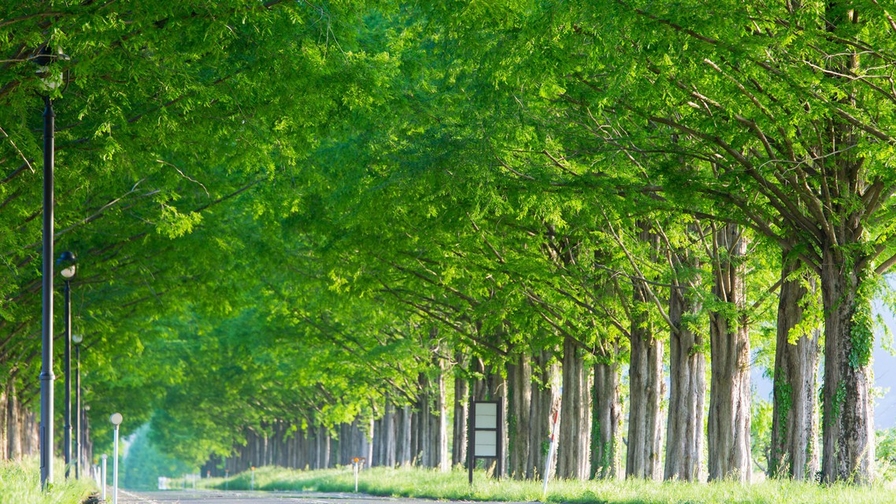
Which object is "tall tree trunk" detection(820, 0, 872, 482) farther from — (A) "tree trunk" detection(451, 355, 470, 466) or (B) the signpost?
(A) "tree trunk" detection(451, 355, 470, 466)

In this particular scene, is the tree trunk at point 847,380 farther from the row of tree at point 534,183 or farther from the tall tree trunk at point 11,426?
the tall tree trunk at point 11,426

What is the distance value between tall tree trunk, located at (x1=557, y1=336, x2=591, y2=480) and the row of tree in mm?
80

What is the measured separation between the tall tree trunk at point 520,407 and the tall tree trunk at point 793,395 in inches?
551

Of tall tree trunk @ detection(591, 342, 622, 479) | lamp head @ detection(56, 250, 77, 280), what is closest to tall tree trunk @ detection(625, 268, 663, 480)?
tall tree trunk @ detection(591, 342, 622, 479)

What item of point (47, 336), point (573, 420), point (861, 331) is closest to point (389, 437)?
point (573, 420)

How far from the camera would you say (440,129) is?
19.0 meters

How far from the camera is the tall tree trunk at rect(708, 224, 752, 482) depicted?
22797 millimetres

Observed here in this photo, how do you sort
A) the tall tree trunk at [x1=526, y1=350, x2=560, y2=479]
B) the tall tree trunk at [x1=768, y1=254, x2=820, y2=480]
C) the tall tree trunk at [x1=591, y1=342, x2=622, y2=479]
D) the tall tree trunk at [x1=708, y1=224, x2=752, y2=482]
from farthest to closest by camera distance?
the tall tree trunk at [x1=526, y1=350, x2=560, y2=479]
the tall tree trunk at [x1=591, y1=342, x2=622, y2=479]
the tall tree trunk at [x1=708, y1=224, x2=752, y2=482]
the tall tree trunk at [x1=768, y1=254, x2=820, y2=480]

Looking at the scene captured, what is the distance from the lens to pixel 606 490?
21.0 m

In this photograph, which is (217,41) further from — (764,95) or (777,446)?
(777,446)

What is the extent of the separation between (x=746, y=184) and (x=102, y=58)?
826 cm

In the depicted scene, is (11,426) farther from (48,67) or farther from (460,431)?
(48,67)

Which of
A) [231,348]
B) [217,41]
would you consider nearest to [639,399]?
[217,41]

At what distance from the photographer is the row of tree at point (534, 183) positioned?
1359 cm
